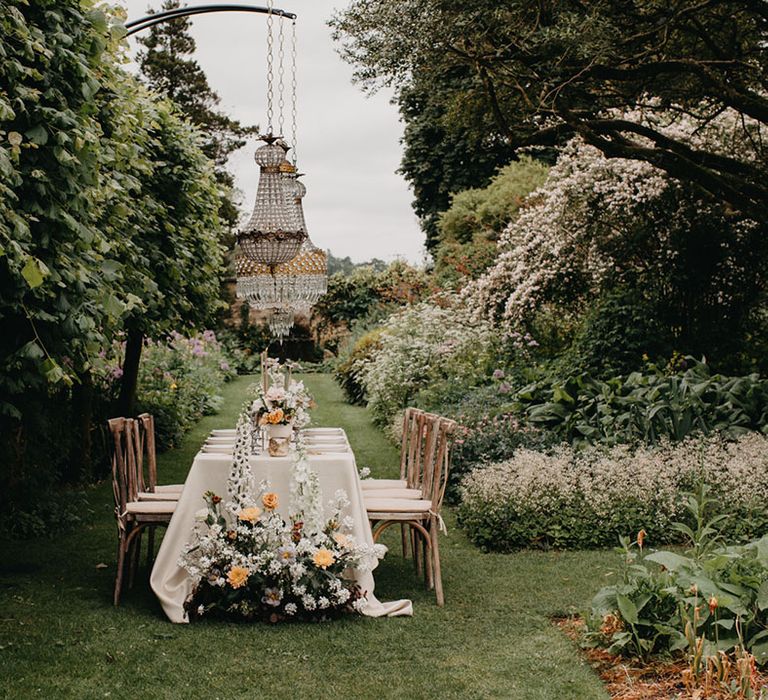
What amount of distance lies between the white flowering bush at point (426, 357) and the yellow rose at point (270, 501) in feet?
22.8

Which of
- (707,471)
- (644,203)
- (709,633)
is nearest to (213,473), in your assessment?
(709,633)

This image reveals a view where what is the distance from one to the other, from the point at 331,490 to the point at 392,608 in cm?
79

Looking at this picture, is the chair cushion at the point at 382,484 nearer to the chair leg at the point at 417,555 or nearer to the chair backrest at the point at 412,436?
the chair backrest at the point at 412,436

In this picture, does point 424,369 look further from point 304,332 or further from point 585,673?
point 304,332

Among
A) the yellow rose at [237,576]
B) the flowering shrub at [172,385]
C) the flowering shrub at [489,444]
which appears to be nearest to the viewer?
the yellow rose at [237,576]

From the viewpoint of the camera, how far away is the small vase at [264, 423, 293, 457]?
5.79 metres

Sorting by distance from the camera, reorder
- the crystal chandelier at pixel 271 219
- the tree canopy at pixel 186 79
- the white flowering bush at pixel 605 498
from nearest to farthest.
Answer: the white flowering bush at pixel 605 498
the crystal chandelier at pixel 271 219
the tree canopy at pixel 186 79

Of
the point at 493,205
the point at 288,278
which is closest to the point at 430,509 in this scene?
the point at 288,278

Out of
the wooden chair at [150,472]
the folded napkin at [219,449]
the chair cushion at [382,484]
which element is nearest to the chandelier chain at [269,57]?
the wooden chair at [150,472]

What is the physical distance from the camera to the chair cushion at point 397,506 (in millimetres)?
5907

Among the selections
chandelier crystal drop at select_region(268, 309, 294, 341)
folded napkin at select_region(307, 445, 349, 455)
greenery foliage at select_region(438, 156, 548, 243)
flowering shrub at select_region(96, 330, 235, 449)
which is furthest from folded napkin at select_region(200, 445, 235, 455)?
greenery foliage at select_region(438, 156, 548, 243)

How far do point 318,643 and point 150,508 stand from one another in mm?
1539

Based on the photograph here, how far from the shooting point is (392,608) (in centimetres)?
552

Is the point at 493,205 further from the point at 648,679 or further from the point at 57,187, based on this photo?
the point at 648,679
